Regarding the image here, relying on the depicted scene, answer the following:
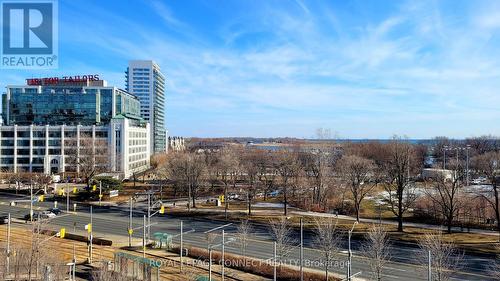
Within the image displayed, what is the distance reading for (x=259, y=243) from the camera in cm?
4022

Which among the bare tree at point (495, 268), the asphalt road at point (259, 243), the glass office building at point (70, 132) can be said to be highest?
the glass office building at point (70, 132)

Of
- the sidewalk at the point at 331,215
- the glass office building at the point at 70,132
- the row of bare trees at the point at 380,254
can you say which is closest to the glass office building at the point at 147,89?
the glass office building at the point at 70,132

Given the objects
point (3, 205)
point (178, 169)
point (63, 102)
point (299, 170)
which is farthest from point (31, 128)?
point (299, 170)

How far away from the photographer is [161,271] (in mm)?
30484

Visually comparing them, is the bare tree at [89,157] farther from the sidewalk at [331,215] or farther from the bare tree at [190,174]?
the sidewalk at [331,215]

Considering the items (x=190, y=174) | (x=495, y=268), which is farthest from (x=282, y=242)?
(x=190, y=174)

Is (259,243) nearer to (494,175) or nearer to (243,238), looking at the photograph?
(243,238)

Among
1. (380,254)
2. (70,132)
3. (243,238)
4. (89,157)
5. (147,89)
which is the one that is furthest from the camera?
(147,89)

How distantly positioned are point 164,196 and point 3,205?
24.2 metres

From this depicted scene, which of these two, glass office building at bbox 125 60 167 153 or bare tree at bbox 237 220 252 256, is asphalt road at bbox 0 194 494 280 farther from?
glass office building at bbox 125 60 167 153

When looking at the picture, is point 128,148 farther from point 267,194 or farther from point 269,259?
point 269,259

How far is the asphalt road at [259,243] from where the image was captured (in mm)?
31188

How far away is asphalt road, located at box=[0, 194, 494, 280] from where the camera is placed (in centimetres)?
3119

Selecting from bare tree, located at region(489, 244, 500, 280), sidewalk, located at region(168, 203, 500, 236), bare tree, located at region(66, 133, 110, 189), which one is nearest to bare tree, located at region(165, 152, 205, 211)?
sidewalk, located at region(168, 203, 500, 236)
